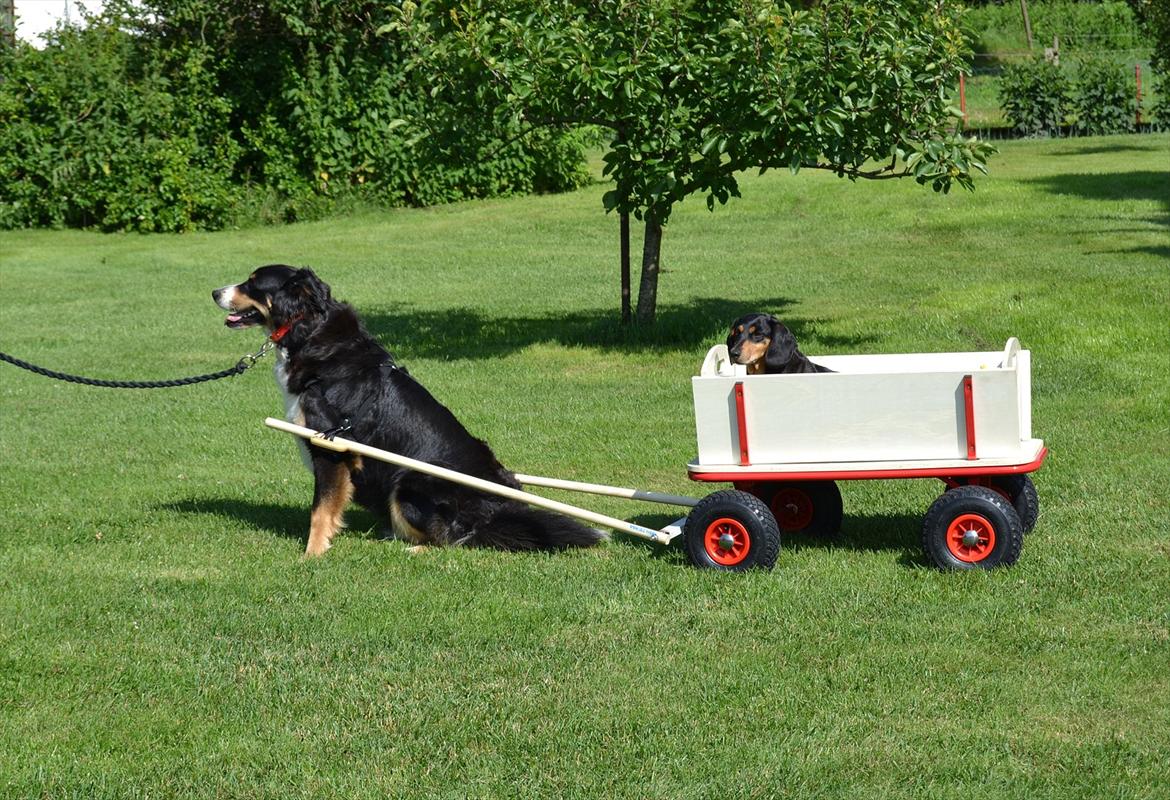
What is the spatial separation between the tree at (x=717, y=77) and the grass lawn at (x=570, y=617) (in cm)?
180

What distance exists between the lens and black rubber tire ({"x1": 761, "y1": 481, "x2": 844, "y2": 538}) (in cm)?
682

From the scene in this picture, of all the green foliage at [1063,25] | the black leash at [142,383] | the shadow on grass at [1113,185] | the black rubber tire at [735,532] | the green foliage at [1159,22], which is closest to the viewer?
the black rubber tire at [735,532]

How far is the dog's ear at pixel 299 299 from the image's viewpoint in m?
6.79

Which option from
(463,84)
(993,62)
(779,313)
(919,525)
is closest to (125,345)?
(463,84)

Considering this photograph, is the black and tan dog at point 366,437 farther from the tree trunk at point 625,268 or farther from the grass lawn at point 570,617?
the tree trunk at point 625,268

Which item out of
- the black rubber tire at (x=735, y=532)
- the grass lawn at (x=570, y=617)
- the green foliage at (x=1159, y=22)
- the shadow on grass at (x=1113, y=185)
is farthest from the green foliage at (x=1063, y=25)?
the black rubber tire at (x=735, y=532)

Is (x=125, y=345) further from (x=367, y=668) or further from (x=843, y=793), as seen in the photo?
(x=843, y=793)

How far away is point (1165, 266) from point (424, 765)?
13.3 meters

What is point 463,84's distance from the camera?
39.6ft

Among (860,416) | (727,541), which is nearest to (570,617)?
(727,541)

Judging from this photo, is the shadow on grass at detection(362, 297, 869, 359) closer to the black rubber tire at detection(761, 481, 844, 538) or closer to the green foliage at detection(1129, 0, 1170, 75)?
the black rubber tire at detection(761, 481, 844, 538)

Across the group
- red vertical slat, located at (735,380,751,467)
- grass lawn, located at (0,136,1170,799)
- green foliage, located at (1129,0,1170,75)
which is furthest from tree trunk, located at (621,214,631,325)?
green foliage, located at (1129,0,1170,75)

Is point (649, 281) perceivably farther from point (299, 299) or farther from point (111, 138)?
point (111, 138)

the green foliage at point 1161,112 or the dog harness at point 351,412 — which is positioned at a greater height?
the green foliage at point 1161,112
